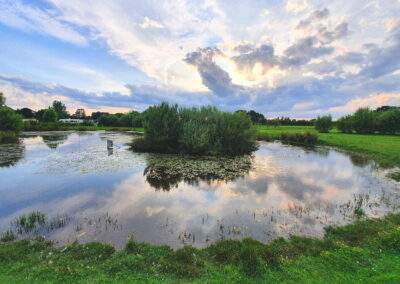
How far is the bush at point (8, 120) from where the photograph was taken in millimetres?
58812

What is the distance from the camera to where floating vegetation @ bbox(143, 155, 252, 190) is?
2019cm

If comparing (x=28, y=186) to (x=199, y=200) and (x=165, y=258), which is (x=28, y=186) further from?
(x=165, y=258)

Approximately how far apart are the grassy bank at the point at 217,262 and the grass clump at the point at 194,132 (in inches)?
931

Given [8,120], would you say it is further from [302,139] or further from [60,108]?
[60,108]

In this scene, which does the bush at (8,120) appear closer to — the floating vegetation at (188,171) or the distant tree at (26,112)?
the floating vegetation at (188,171)

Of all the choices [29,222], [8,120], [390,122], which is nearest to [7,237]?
[29,222]

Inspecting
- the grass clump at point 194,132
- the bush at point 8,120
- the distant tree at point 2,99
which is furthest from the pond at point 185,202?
the distant tree at point 2,99

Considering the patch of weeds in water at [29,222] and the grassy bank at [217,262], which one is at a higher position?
the grassy bank at [217,262]

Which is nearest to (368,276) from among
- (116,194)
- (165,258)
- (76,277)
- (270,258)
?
(270,258)

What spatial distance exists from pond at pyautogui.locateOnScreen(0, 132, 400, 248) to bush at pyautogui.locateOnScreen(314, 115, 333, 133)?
58471mm

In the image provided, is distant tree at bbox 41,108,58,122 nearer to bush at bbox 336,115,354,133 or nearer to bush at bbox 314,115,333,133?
bush at bbox 314,115,333,133

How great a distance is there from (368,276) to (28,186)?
18.4 meters

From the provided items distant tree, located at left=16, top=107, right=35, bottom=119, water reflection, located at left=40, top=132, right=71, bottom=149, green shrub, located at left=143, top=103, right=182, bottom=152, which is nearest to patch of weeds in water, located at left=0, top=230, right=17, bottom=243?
green shrub, located at left=143, top=103, right=182, bottom=152

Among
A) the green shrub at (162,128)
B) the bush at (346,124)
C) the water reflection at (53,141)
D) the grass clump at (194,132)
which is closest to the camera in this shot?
the grass clump at (194,132)
